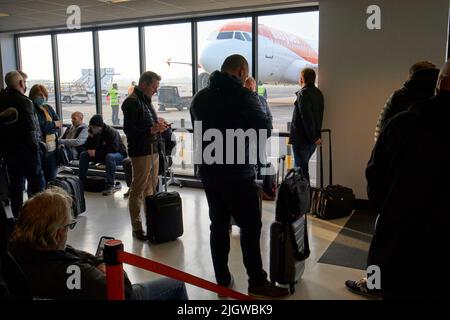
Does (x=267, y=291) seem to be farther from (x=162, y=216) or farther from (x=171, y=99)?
(x=171, y=99)

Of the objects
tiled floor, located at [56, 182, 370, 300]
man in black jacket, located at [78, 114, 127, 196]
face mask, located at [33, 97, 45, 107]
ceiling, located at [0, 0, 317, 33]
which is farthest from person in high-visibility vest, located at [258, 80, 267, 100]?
face mask, located at [33, 97, 45, 107]

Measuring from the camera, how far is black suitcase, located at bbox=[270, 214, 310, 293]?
2803mm

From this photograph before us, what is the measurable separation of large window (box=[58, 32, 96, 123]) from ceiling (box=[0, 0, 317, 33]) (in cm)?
63

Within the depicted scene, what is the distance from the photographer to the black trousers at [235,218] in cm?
265

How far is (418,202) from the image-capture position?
132 centimetres

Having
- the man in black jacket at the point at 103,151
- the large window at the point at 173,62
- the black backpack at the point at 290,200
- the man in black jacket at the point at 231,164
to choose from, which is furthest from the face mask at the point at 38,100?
the black backpack at the point at 290,200

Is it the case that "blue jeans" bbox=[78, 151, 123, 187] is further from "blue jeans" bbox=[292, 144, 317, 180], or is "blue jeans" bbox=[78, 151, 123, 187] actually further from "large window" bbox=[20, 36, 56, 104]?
"blue jeans" bbox=[292, 144, 317, 180]

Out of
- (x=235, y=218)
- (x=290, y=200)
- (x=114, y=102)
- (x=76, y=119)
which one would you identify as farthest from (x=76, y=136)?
(x=290, y=200)

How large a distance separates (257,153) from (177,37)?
426 cm

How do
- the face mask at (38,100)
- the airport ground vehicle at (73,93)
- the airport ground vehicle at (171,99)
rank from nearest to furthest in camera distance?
the face mask at (38,100) < the airport ground vehicle at (171,99) < the airport ground vehicle at (73,93)

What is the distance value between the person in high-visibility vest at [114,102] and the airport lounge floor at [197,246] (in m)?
2.16

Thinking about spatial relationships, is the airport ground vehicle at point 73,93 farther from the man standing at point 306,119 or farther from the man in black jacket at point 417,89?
the man in black jacket at point 417,89

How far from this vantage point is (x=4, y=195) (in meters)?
5.49
